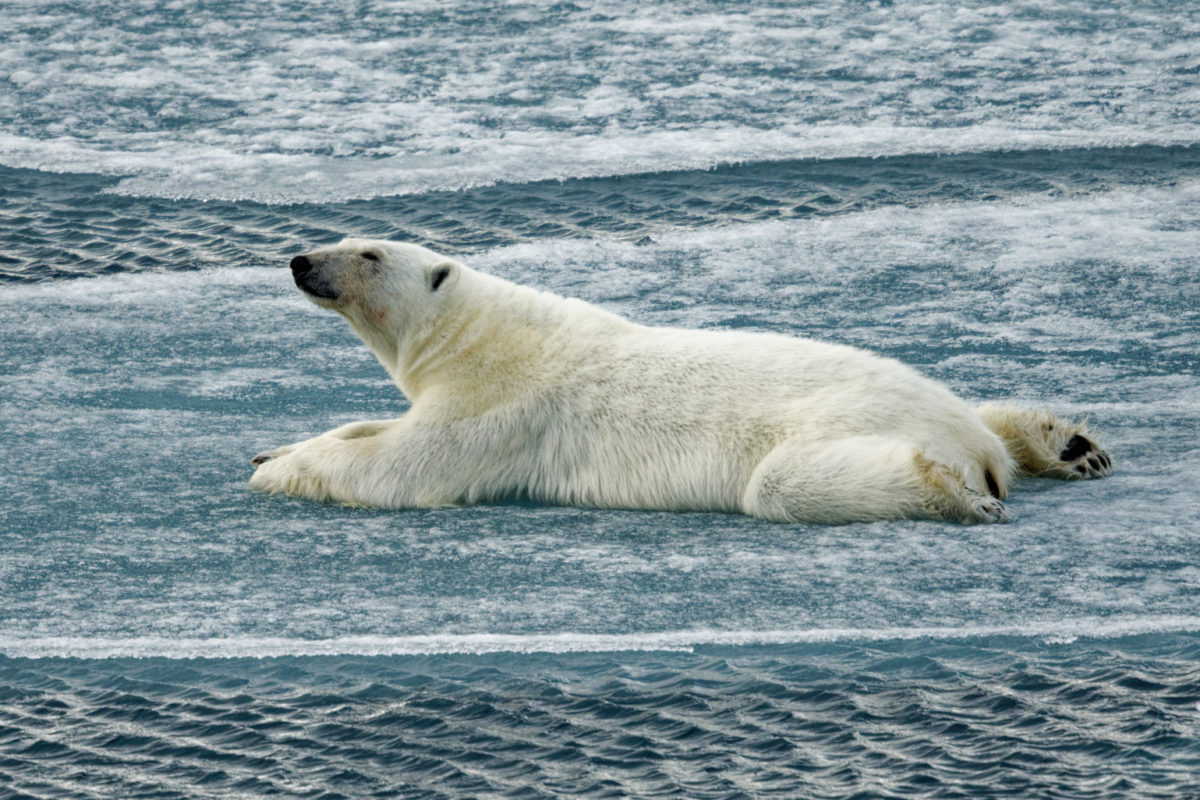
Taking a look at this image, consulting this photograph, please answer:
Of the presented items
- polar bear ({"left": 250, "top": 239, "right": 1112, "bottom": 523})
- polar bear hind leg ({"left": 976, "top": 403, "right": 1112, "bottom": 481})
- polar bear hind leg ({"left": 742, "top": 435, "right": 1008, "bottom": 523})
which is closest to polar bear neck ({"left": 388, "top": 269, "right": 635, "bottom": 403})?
polar bear ({"left": 250, "top": 239, "right": 1112, "bottom": 523})

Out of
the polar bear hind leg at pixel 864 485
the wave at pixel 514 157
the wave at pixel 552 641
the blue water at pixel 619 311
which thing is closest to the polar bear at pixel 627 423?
the polar bear hind leg at pixel 864 485

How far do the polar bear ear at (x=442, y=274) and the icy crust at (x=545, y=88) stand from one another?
3.28m

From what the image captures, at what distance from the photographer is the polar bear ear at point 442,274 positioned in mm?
4766

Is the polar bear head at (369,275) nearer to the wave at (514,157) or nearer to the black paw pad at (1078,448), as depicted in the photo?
the black paw pad at (1078,448)

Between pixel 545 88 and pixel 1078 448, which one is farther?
A: pixel 545 88

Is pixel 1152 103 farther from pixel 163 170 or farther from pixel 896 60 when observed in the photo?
pixel 163 170

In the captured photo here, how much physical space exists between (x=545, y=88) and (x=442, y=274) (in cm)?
478

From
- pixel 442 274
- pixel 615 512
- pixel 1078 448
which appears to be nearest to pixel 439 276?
pixel 442 274

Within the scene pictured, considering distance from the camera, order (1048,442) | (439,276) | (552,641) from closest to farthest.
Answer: (552,641) < (1048,442) < (439,276)

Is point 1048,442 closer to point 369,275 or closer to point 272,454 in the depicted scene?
point 369,275

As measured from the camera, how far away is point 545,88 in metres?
9.35

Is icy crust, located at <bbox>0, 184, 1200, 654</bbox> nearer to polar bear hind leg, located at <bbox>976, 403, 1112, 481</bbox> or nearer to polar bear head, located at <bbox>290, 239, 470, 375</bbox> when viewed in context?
polar bear hind leg, located at <bbox>976, 403, 1112, 481</bbox>

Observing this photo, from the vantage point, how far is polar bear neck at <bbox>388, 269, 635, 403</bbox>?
4.62m

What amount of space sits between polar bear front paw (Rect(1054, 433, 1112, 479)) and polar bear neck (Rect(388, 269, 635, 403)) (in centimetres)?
130
